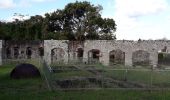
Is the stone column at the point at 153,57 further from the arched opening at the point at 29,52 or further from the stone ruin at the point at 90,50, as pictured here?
the arched opening at the point at 29,52

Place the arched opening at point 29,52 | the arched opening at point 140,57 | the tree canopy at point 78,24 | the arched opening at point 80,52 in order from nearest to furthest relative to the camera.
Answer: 1. the arched opening at point 140,57
2. the arched opening at point 80,52
3. the arched opening at point 29,52
4. the tree canopy at point 78,24

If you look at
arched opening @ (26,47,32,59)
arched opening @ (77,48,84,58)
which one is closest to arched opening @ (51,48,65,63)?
arched opening @ (77,48,84,58)

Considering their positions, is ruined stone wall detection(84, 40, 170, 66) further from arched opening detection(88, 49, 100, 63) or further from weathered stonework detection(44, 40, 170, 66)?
arched opening detection(88, 49, 100, 63)

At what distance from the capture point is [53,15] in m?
51.9

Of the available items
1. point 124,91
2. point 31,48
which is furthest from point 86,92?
point 31,48

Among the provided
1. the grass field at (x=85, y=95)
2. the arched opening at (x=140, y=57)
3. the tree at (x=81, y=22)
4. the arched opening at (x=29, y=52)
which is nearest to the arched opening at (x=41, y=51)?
the arched opening at (x=29, y=52)

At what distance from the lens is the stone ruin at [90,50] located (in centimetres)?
3769

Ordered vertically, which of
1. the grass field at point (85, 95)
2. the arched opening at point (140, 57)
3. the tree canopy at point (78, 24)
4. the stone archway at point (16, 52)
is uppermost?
the tree canopy at point (78, 24)

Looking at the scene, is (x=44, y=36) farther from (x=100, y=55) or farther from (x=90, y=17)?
(x=100, y=55)

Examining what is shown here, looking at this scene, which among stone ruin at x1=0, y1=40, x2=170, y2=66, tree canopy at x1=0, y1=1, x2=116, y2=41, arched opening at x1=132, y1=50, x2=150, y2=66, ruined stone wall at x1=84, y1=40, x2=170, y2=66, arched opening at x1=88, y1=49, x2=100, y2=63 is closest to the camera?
ruined stone wall at x1=84, y1=40, x2=170, y2=66

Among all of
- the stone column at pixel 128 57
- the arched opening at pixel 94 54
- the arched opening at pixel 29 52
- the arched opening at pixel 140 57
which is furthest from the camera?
the arched opening at pixel 29 52

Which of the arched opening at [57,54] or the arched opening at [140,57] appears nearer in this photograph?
the arched opening at [140,57]

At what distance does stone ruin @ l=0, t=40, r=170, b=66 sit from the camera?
37.7m

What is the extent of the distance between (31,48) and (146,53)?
12730mm
